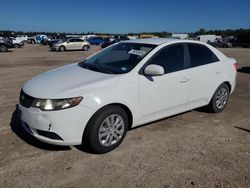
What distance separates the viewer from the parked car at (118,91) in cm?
393

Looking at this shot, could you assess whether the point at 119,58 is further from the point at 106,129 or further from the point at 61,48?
the point at 61,48

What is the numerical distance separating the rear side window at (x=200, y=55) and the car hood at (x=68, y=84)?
1.77 m

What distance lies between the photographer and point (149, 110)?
472 cm

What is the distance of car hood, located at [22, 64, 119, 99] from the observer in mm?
3982

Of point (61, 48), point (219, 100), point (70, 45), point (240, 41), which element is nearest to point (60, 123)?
point (219, 100)

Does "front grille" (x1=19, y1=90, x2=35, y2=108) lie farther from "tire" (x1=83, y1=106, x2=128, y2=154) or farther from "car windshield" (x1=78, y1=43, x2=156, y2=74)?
"car windshield" (x1=78, y1=43, x2=156, y2=74)

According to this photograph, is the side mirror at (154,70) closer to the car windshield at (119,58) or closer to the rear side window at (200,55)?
Answer: the car windshield at (119,58)

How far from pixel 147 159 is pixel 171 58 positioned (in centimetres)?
185

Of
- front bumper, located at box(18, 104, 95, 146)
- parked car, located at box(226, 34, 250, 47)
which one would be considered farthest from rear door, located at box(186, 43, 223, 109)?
parked car, located at box(226, 34, 250, 47)

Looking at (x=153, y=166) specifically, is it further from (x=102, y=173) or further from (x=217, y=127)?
(x=217, y=127)

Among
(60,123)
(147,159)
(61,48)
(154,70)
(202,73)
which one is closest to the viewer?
(60,123)

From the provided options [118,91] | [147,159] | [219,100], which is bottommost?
[147,159]

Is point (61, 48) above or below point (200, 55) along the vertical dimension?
below

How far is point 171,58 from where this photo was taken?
5066 millimetres
